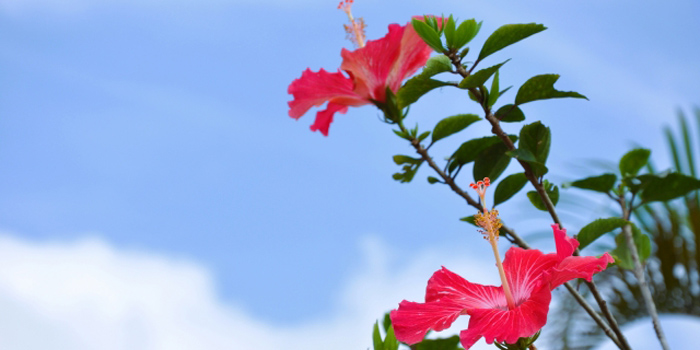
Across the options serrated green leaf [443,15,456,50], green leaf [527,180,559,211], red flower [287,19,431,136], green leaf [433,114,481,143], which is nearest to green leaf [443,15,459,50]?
serrated green leaf [443,15,456,50]

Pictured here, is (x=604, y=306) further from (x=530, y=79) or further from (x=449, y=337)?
(x=530, y=79)

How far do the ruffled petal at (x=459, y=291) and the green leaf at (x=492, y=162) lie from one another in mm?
327

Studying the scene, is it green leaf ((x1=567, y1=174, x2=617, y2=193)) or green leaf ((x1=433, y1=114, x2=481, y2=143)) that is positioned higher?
green leaf ((x1=433, y1=114, x2=481, y2=143))

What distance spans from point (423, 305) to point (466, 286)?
82 millimetres

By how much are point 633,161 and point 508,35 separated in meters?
0.56

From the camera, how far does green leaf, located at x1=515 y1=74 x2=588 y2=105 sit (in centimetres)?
106

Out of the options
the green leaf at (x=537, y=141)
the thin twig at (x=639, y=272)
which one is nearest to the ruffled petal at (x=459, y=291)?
the green leaf at (x=537, y=141)

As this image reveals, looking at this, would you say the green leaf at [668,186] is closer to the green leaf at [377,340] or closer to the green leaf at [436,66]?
the green leaf at [436,66]

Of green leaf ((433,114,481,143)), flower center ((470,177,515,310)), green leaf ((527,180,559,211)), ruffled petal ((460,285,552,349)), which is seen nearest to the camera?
ruffled petal ((460,285,552,349))

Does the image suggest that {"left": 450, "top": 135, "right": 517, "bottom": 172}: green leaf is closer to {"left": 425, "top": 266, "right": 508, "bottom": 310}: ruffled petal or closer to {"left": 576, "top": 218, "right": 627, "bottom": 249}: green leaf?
{"left": 576, "top": 218, "right": 627, "bottom": 249}: green leaf

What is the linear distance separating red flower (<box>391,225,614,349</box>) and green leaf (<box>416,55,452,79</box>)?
1.04 ft

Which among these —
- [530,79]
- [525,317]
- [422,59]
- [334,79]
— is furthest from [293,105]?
[525,317]

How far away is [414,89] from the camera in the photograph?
3.70ft

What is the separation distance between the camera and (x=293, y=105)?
4.35 feet
